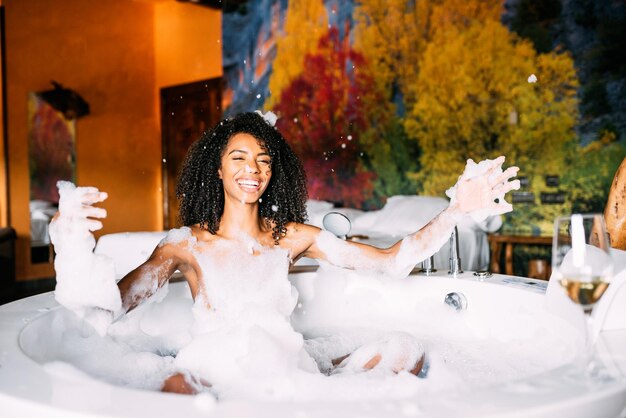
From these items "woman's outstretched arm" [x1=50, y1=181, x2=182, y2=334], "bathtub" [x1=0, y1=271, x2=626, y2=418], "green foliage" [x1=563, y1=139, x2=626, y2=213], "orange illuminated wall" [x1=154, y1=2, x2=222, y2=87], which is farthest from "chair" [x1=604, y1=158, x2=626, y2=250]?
"orange illuminated wall" [x1=154, y1=2, x2=222, y2=87]

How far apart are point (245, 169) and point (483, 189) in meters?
0.65

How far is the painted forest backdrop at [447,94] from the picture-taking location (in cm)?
375

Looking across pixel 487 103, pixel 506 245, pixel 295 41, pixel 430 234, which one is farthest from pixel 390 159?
pixel 430 234

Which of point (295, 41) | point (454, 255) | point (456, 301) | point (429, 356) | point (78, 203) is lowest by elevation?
point (429, 356)

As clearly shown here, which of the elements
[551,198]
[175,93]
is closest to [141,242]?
[551,198]

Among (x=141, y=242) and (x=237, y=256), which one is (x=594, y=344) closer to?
(x=237, y=256)

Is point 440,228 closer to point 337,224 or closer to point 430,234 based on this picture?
point 430,234

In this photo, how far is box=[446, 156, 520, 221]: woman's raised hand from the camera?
1.48 meters

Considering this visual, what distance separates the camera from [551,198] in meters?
3.89

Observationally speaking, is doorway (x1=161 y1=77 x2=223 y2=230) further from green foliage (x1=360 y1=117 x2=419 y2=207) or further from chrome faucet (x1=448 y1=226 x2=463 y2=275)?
chrome faucet (x1=448 y1=226 x2=463 y2=275)

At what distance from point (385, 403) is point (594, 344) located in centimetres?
53

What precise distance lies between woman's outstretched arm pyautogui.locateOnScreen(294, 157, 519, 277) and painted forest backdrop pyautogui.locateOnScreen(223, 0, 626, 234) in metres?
2.47

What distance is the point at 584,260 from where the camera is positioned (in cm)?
87

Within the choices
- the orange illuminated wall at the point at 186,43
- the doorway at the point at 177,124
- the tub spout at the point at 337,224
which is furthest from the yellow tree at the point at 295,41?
the tub spout at the point at 337,224
